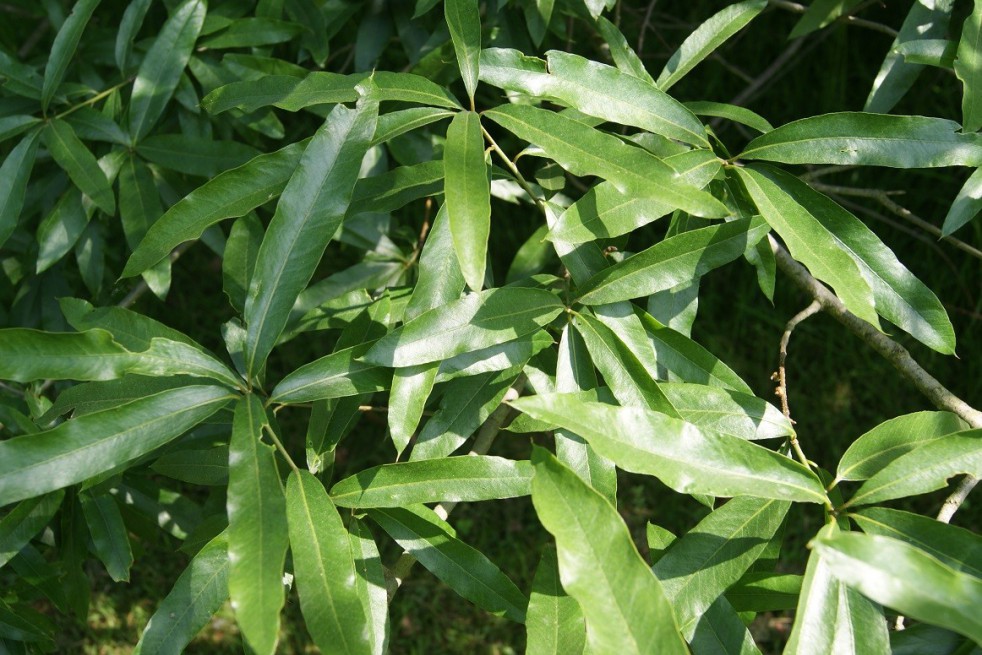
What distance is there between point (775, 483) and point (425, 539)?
420 millimetres

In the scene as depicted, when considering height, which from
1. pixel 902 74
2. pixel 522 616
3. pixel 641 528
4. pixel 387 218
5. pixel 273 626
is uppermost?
pixel 902 74

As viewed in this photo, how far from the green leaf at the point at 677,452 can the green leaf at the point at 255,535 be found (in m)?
0.26

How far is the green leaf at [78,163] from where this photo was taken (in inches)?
49.1

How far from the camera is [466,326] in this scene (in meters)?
0.88

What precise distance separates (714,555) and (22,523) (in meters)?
0.95

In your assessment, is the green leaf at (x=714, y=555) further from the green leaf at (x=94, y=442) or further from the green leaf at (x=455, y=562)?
the green leaf at (x=94, y=442)

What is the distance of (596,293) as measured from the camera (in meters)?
0.96

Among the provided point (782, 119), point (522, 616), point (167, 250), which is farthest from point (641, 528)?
point (167, 250)

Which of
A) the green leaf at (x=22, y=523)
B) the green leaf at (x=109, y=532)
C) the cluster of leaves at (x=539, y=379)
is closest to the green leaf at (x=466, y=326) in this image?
the cluster of leaves at (x=539, y=379)

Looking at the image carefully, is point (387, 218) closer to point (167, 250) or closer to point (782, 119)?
point (167, 250)

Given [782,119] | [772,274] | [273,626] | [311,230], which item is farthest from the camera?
[782,119]

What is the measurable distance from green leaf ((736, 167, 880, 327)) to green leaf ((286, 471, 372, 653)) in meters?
0.58

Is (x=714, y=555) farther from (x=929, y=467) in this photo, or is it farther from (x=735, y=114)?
(x=735, y=114)

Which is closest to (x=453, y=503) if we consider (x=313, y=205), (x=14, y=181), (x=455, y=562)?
(x=455, y=562)
